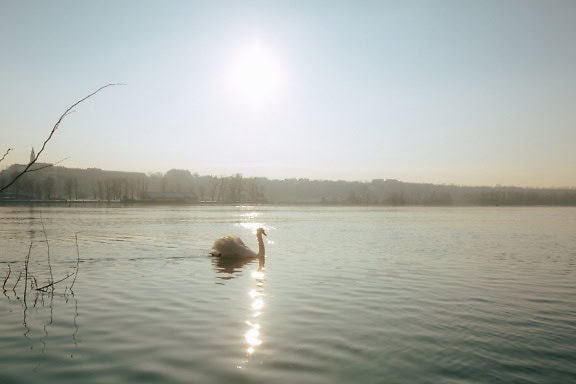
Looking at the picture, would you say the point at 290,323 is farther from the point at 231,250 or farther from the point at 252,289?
the point at 231,250

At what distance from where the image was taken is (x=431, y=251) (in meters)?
26.8

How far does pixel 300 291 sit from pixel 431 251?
49.5 ft

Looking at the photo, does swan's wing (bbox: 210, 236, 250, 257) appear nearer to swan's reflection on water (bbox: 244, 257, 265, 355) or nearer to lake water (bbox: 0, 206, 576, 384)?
lake water (bbox: 0, 206, 576, 384)

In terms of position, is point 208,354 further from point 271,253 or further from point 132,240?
point 132,240

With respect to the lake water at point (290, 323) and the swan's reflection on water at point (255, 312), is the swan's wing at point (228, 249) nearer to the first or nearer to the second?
the lake water at point (290, 323)

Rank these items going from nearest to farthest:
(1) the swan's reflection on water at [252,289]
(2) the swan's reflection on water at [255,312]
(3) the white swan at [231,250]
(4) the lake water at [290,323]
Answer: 1. (4) the lake water at [290,323]
2. (2) the swan's reflection on water at [255,312]
3. (1) the swan's reflection on water at [252,289]
4. (3) the white swan at [231,250]

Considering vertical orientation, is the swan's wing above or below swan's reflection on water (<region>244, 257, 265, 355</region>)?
above

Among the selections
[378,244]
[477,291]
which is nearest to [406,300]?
[477,291]

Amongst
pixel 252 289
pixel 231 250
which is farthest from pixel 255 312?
pixel 231 250

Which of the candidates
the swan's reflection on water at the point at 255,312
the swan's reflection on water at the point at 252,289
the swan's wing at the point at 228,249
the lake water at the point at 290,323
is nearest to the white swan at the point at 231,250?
the swan's wing at the point at 228,249

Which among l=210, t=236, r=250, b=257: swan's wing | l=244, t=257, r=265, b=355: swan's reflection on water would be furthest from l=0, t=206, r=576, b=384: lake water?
l=210, t=236, r=250, b=257: swan's wing

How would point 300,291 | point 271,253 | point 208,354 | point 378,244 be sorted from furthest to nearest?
point 378,244 → point 271,253 → point 300,291 → point 208,354

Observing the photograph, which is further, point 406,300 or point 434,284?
point 434,284


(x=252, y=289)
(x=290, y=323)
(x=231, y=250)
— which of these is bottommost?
(x=252, y=289)
